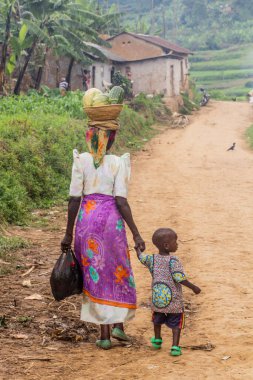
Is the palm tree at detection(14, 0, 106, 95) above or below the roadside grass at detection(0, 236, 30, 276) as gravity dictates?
above

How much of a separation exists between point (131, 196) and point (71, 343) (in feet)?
27.1

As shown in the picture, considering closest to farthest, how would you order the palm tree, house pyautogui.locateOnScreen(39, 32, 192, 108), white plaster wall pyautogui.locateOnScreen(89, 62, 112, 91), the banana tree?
1. the banana tree
2. the palm tree
3. white plaster wall pyautogui.locateOnScreen(89, 62, 112, 91)
4. house pyautogui.locateOnScreen(39, 32, 192, 108)

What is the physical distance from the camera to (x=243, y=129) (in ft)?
103

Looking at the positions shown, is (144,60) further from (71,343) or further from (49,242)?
(71,343)

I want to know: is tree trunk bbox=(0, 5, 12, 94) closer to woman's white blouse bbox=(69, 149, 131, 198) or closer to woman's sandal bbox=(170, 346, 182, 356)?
woman's white blouse bbox=(69, 149, 131, 198)

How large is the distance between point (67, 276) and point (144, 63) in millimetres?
36227

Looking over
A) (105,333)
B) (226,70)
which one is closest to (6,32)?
(105,333)

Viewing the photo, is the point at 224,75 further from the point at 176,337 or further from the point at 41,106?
the point at 176,337

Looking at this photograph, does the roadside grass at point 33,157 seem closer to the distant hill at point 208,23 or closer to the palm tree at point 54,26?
the palm tree at point 54,26

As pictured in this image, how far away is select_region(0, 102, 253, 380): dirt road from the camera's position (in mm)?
4820

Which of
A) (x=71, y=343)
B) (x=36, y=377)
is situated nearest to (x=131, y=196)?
(x=71, y=343)

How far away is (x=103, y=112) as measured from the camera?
5457 mm

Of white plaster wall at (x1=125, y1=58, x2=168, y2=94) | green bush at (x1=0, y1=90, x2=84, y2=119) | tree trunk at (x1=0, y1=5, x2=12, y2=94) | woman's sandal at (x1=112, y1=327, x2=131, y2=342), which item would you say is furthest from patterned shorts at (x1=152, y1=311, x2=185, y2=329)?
white plaster wall at (x1=125, y1=58, x2=168, y2=94)

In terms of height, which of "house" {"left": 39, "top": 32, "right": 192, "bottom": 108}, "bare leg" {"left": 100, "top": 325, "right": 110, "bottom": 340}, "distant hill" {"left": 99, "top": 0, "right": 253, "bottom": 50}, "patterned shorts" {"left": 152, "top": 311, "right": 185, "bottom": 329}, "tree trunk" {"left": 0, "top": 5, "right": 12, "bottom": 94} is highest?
"distant hill" {"left": 99, "top": 0, "right": 253, "bottom": 50}
